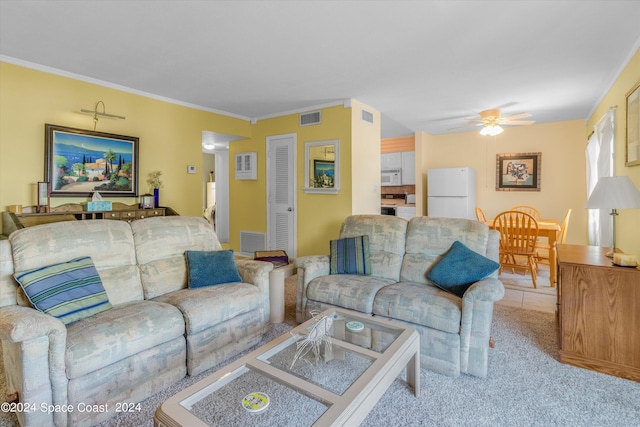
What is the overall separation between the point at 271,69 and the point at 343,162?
1621 millimetres

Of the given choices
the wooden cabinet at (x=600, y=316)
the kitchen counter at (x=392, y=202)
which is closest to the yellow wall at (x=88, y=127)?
the kitchen counter at (x=392, y=202)

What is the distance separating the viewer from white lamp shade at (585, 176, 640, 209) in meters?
2.17

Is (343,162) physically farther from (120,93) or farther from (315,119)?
(120,93)

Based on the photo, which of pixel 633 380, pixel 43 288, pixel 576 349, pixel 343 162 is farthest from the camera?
pixel 343 162

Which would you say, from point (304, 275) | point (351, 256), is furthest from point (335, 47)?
point (304, 275)

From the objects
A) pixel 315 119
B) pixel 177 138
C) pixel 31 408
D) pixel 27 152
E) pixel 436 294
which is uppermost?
pixel 315 119

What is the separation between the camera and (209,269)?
2.58m

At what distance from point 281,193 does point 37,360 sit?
153 inches

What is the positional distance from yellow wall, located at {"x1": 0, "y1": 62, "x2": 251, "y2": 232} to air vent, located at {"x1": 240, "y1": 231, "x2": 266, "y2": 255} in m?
1.03

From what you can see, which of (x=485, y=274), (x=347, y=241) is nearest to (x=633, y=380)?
(x=485, y=274)

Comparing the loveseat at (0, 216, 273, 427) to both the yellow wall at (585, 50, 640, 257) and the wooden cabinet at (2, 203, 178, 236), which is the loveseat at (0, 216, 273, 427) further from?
the yellow wall at (585, 50, 640, 257)

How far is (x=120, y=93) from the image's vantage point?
3906 millimetres

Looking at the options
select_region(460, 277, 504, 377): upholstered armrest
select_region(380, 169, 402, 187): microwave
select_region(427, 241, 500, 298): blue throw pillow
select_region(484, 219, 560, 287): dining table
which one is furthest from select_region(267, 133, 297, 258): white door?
select_region(484, 219, 560, 287): dining table

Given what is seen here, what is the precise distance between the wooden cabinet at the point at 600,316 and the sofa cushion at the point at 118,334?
2.65 m
